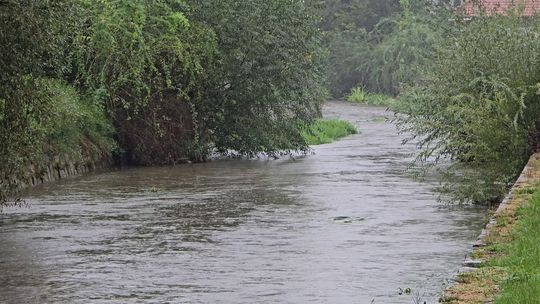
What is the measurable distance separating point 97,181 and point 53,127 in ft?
4.72

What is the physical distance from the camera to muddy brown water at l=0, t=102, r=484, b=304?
12.4 metres

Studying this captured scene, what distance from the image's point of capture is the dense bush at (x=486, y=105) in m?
19.2

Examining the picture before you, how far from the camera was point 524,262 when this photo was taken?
35.6 feet

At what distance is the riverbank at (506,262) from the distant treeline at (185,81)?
11.0 m

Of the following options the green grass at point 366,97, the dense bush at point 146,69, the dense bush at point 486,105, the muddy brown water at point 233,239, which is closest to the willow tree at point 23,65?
the muddy brown water at point 233,239

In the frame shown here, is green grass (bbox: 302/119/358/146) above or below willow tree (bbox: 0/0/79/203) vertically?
below

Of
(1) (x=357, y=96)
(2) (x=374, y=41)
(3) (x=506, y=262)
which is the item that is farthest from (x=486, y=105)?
(2) (x=374, y=41)

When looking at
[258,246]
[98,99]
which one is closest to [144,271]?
[258,246]

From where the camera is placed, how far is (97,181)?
2506 cm

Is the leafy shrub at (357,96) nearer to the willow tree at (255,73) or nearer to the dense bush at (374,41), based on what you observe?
the dense bush at (374,41)

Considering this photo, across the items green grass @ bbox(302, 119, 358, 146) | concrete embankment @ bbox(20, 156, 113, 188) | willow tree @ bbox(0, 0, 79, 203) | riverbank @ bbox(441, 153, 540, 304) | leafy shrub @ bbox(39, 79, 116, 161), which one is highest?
willow tree @ bbox(0, 0, 79, 203)

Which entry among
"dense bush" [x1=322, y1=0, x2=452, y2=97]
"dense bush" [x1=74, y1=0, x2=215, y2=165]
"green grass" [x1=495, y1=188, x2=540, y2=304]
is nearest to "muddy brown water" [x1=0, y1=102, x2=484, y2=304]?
"green grass" [x1=495, y1=188, x2=540, y2=304]

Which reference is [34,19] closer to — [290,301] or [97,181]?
[290,301]

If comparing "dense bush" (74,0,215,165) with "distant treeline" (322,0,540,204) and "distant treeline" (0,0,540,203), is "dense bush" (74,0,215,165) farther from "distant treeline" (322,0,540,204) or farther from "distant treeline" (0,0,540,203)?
"distant treeline" (322,0,540,204)
